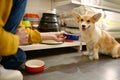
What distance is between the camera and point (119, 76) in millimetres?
778

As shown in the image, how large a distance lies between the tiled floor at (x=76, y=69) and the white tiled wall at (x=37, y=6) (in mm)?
502

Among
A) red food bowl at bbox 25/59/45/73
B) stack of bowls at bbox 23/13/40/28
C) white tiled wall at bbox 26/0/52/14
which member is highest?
white tiled wall at bbox 26/0/52/14

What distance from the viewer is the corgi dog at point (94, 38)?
101cm

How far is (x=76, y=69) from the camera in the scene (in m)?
0.86

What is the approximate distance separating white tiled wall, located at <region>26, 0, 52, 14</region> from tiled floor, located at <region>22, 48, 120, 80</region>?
502 millimetres

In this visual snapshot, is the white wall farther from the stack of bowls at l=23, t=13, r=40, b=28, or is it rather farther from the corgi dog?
the corgi dog

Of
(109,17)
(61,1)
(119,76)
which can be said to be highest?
(61,1)

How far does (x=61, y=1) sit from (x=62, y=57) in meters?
0.56

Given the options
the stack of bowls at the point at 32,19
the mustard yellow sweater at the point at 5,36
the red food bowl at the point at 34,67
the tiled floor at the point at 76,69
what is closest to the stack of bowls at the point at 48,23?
the stack of bowls at the point at 32,19

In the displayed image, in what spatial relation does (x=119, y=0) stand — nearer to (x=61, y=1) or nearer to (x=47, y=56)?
(x=61, y=1)

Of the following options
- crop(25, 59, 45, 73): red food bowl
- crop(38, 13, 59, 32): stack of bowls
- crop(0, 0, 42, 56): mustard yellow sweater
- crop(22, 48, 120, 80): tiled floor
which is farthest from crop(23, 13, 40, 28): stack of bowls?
crop(0, 0, 42, 56): mustard yellow sweater

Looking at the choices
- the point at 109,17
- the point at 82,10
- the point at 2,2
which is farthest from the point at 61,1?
the point at 2,2

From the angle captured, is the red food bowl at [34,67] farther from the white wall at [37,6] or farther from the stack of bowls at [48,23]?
the white wall at [37,6]

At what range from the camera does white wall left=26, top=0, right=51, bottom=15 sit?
1.43 metres
